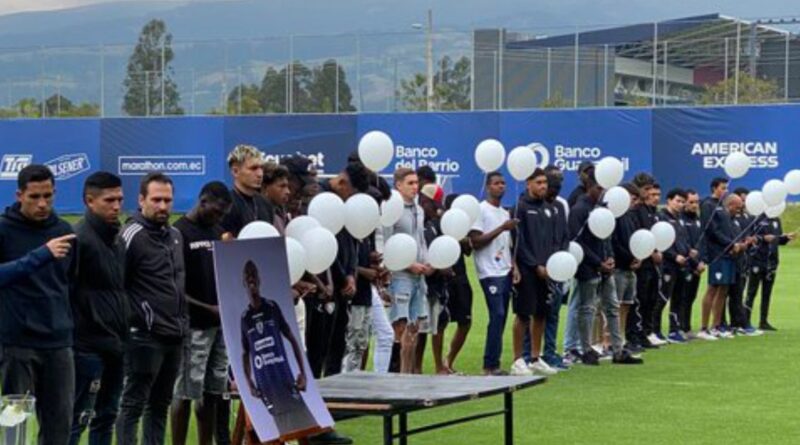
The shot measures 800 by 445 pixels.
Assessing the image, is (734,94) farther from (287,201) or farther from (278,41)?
(287,201)

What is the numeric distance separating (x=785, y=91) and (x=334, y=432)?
33.6 metres

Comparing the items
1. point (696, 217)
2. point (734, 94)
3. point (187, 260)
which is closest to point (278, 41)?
point (734, 94)

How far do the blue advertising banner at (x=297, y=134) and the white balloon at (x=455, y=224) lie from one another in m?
28.0

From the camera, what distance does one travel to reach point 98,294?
8148mm

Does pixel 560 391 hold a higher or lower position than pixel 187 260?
lower

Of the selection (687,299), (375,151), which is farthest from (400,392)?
(687,299)

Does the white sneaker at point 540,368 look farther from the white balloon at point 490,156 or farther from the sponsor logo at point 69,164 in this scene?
the sponsor logo at point 69,164

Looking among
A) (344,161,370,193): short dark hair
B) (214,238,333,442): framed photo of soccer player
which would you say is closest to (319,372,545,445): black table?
(214,238,333,442): framed photo of soccer player

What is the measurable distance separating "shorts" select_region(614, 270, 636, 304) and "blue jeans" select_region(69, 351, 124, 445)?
27.7 ft

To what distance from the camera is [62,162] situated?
43.0 m

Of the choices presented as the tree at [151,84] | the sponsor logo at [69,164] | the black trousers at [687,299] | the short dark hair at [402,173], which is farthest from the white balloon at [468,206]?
the tree at [151,84]

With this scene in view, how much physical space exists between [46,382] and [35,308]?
1.32 ft

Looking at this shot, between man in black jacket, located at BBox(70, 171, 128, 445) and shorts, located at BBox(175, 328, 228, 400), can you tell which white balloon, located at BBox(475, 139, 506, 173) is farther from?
man in black jacket, located at BBox(70, 171, 128, 445)

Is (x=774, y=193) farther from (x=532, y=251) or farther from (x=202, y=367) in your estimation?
(x=202, y=367)
